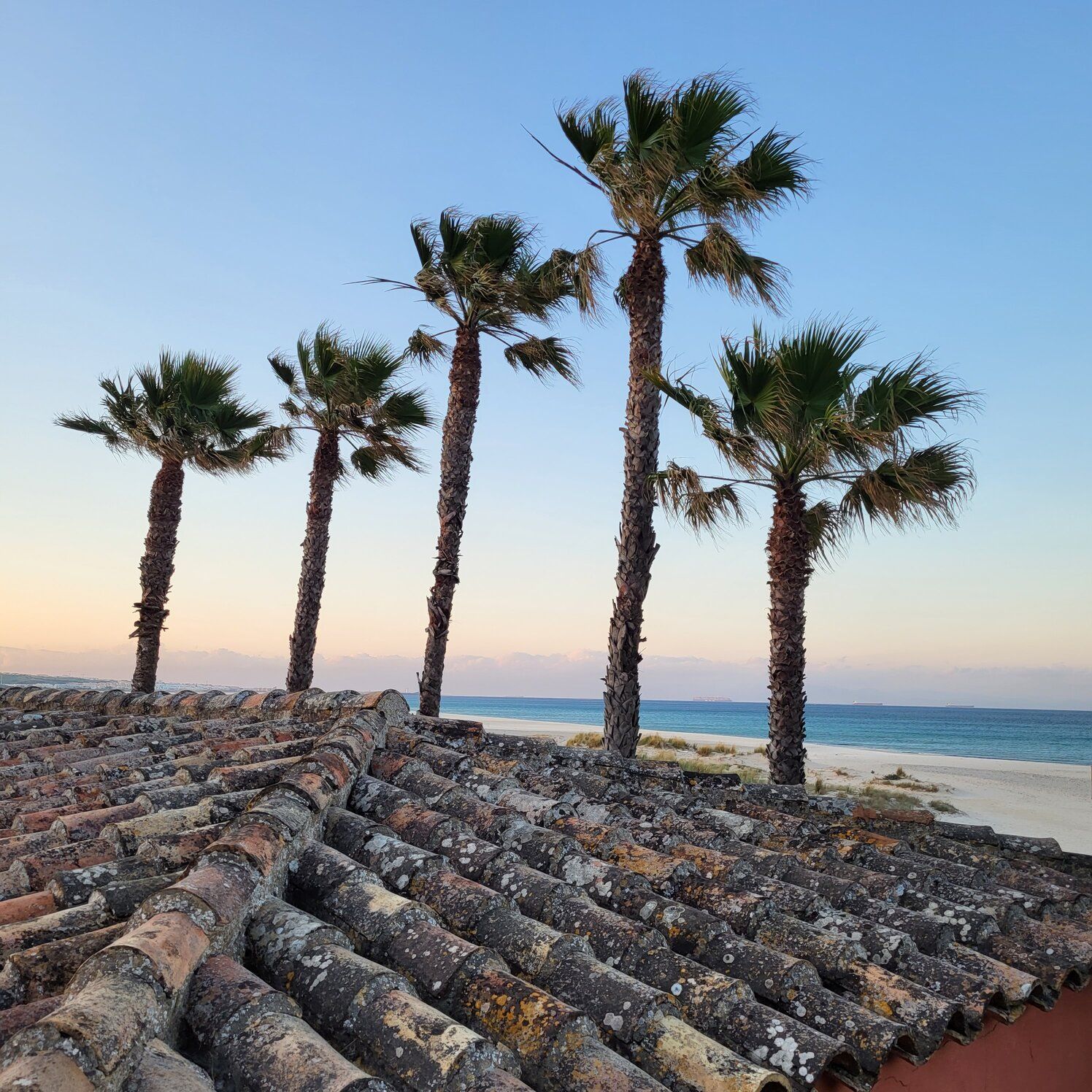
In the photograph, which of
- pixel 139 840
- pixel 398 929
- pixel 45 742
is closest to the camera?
pixel 398 929

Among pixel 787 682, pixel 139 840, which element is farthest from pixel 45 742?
pixel 787 682

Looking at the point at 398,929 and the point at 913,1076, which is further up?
the point at 398,929

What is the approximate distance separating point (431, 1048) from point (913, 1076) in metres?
2.33

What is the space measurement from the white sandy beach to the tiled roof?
20329 mm

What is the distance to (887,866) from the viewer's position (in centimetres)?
539

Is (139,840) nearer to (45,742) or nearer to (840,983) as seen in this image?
(840,983)

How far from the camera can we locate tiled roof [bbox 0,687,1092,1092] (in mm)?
2455

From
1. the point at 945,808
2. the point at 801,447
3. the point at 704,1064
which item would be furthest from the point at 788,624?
the point at 945,808

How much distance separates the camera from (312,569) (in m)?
18.8

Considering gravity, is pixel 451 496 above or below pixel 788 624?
above

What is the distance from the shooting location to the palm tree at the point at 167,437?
1891cm

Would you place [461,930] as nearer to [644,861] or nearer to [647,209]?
[644,861]

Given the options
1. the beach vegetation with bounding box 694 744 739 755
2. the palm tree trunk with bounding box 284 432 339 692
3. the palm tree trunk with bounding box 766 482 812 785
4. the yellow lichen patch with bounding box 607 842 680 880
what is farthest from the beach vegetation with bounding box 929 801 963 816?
the yellow lichen patch with bounding box 607 842 680 880

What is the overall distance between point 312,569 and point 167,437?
14.9 ft
